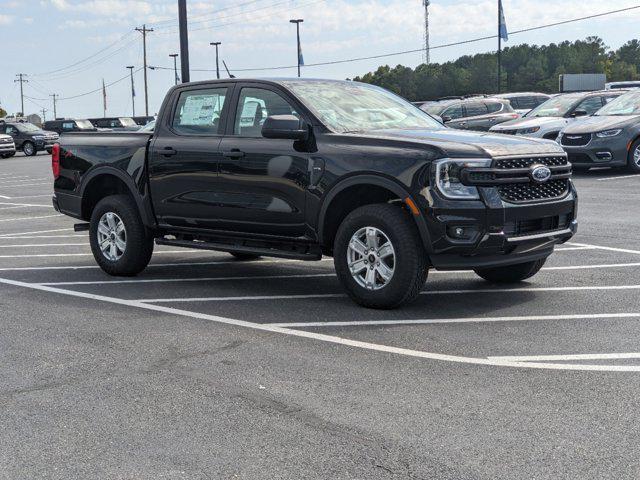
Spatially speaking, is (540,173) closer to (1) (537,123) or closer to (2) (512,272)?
(2) (512,272)

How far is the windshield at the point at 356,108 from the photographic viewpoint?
25.4 feet

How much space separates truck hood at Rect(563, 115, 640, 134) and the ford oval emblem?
12663 millimetres

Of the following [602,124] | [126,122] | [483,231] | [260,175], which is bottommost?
[483,231]

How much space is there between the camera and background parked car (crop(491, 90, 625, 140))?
2155cm

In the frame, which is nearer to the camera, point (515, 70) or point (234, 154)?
point (234, 154)

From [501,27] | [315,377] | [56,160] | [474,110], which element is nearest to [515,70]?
[501,27]

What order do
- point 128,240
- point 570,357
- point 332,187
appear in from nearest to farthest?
point 570,357, point 332,187, point 128,240

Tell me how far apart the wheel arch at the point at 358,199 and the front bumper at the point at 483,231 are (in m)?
0.11

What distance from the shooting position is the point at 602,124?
63.4 ft

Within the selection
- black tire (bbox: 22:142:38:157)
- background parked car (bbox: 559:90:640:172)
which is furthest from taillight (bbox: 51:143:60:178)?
black tire (bbox: 22:142:38:157)

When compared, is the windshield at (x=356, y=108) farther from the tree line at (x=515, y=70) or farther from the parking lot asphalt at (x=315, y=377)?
the tree line at (x=515, y=70)

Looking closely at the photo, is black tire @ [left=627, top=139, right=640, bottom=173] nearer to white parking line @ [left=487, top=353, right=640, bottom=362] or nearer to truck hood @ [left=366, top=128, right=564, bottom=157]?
truck hood @ [left=366, top=128, right=564, bottom=157]

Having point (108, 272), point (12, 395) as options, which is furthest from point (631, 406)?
point (108, 272)

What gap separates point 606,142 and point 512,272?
1178 centimetres
